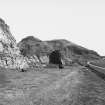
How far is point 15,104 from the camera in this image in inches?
547

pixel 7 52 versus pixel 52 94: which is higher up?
pixel 7 52

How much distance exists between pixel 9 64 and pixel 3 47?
6.74 metres

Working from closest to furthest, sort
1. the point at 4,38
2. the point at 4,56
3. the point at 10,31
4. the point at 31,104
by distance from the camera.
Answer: the point at 31,104
the point at 4,56
the point at 4,38
the point at 10,31

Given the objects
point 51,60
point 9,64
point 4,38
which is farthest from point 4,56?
point 51,60

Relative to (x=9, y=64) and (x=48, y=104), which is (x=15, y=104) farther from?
(x=9, y=64)

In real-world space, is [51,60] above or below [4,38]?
below

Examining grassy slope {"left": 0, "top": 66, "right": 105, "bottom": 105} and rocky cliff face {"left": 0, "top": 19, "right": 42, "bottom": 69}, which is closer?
grassy slope {"left": 0, "top": 66, "right": 105, "bottom": 105}

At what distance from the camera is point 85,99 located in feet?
53.9

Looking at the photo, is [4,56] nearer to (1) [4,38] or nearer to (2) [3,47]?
(2) [3,47]

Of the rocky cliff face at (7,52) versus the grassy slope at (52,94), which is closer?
the grassy slope at (52,94)

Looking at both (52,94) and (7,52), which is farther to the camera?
(7,52)

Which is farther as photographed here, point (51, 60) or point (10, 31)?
point (51, 60)

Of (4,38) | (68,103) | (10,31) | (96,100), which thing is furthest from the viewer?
(10,31)

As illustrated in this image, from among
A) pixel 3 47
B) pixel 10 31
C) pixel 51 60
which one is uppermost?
pixel 10 31
